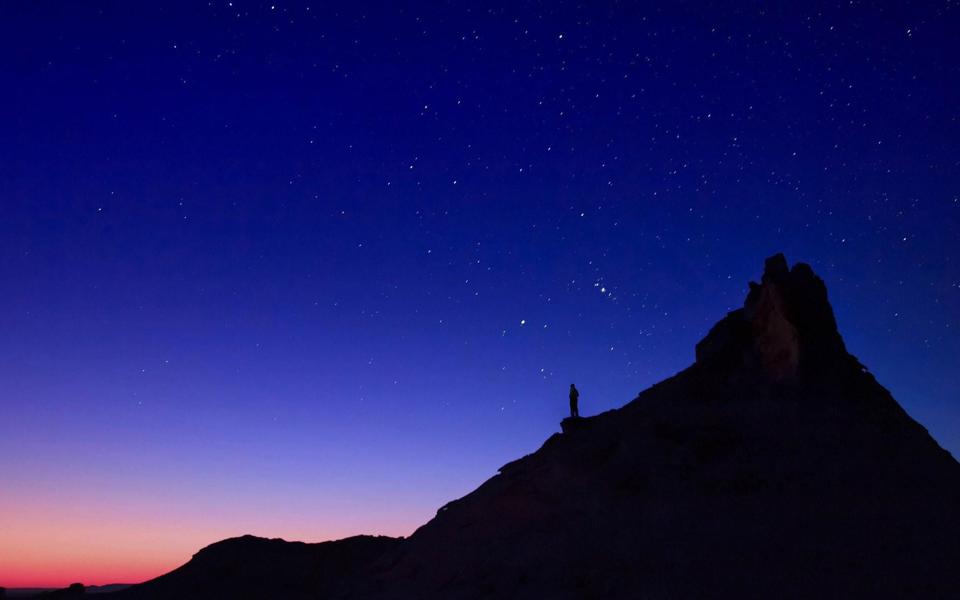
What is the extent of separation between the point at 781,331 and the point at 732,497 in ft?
27.3

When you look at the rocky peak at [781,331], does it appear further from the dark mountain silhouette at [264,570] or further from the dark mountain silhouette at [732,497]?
the dark mountain silhouette at [264,570]

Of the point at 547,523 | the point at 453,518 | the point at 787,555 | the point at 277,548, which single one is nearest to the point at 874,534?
the point at 787,555

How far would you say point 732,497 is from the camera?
885 inches

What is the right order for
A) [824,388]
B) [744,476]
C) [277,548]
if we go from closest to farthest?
[744,476]
[824,388]
[277,548]

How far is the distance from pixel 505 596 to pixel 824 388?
558 inches

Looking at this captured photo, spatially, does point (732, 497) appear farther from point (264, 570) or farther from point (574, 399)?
point (264, 570)

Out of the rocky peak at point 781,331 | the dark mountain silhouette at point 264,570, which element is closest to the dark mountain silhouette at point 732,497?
the rocky peak at point 781,331

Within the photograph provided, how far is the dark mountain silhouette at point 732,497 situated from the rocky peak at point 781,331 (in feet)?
0.21

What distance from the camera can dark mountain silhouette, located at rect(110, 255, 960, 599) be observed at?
62.3 feet

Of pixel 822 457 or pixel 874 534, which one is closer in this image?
pixel 874 534

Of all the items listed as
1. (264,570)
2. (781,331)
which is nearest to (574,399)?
(781,331)

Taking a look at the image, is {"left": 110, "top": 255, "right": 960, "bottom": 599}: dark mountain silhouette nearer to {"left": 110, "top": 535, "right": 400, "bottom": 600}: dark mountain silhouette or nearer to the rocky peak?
the rocky peak

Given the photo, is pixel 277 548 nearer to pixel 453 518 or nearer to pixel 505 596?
pixel 453 518

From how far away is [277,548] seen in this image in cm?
3950
